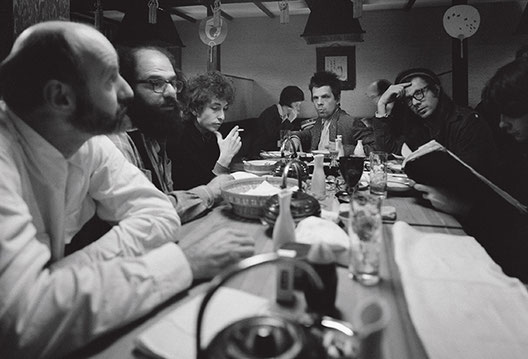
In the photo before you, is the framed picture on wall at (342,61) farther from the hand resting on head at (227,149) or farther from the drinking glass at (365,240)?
the drinking glass at (365,240)

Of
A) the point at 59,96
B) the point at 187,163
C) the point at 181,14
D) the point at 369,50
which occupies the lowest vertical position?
the point at 187,163

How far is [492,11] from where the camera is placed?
698 centimetres

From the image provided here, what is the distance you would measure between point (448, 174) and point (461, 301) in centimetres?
99

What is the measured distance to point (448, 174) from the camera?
1786 mm

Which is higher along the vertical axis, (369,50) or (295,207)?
(369,50)

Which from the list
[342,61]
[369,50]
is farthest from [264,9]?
[369,50]

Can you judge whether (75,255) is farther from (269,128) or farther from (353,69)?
(353,69)

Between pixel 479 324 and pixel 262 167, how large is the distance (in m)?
2.08

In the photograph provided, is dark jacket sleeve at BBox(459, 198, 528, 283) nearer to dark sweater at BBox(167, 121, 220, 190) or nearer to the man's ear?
the man's ear

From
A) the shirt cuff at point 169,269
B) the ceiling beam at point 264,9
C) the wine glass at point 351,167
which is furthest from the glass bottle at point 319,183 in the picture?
the ceiling beam at point 264,9

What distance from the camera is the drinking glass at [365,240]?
3.49ft

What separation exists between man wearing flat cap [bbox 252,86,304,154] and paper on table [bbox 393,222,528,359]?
418cm

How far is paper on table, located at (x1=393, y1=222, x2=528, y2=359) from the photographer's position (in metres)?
A: 0.75

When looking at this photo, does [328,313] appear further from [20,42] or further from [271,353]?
[20,42]
